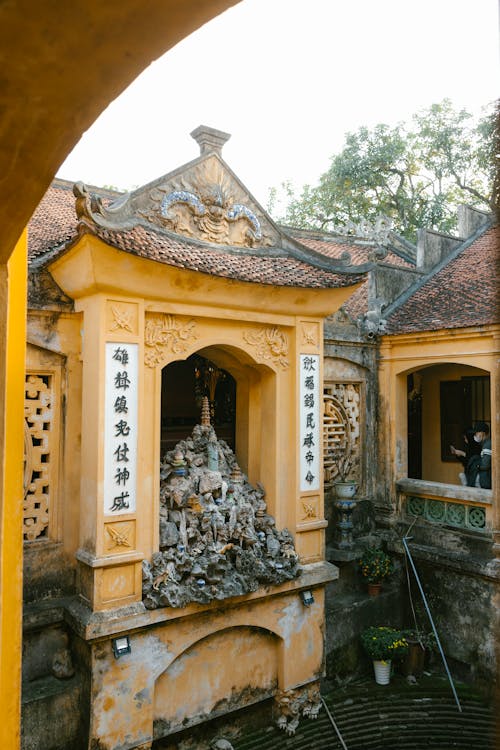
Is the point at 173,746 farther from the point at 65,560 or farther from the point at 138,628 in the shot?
the point at 65,560

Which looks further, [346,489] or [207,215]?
[346,489]

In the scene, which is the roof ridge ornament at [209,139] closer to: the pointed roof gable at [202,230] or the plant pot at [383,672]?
the pointed roof gable at [202,230]

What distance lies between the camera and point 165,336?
655cm

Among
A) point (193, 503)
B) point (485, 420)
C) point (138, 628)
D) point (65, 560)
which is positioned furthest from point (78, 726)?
point (485, 420)

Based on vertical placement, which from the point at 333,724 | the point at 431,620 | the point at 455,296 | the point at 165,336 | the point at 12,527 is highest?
the point at 455,296

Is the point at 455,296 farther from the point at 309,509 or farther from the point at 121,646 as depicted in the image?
the point at 121,646

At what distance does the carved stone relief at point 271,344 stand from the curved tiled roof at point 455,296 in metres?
2.89

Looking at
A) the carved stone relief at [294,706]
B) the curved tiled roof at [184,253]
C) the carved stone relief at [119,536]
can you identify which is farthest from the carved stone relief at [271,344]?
the carved stone relief at [294,706]

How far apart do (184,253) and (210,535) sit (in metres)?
3.41

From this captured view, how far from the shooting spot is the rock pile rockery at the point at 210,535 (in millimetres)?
6344

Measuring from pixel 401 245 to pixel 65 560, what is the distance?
1160 cm

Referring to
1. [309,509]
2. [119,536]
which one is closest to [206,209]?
[119,536]

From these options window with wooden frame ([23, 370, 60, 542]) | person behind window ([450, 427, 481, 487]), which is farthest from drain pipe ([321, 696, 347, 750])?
person behind window ([450, 427, 481, 487])

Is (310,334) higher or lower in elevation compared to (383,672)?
higher
